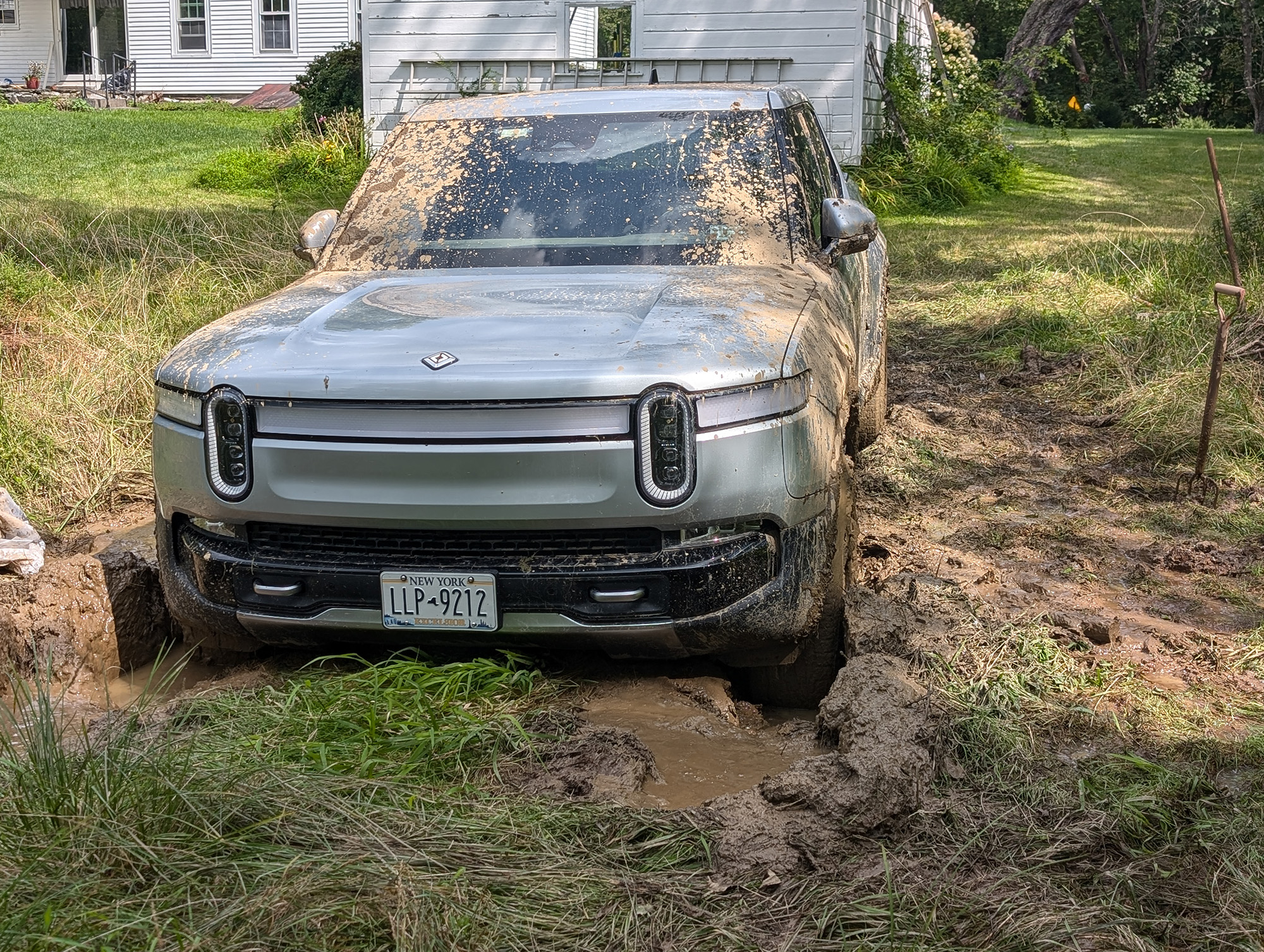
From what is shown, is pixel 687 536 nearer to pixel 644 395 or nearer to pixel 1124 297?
pixel 644 395

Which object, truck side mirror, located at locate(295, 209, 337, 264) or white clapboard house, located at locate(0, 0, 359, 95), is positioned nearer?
truck side mirror, located at locate(295, 209, 337, 264)

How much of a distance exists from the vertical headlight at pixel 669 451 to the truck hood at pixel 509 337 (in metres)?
0.06

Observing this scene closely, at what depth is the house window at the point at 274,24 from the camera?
29469mm

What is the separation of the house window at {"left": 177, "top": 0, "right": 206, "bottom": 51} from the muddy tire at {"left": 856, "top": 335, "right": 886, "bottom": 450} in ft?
91.5

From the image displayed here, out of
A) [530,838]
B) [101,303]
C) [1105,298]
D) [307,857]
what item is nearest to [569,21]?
[1105,298]

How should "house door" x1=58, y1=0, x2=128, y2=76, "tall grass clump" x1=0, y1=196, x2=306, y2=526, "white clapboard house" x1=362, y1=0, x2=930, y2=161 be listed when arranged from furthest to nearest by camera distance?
"house door" x1=58, y1=0, x2=128, y2=76 → "white clapboard house" x1=362, y1=0, x2=930, y2=161 → "tall grass clump" x1=0, y1=196, x2=306, y2=526

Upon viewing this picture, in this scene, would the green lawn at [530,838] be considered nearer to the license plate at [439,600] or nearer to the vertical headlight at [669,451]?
the license plate at [439,600]

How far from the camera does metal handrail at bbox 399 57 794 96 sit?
51.4 ft

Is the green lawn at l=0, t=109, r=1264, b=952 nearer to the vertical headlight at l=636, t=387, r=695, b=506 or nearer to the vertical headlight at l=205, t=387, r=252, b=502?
the vertical headlight at l=205, t=387, r=252, b=502

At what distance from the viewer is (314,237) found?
4676 millimetres

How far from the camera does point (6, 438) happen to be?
6062 millimetres

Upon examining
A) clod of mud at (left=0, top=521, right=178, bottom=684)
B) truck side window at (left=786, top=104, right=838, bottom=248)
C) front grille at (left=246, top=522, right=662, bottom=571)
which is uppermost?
truck side window at (left=786, top=104, right=838, bottom=248)

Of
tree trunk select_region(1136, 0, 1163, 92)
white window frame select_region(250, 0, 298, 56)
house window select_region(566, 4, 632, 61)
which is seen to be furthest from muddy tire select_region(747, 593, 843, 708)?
tree trunk select_region(1136, 0, 1163, 92)

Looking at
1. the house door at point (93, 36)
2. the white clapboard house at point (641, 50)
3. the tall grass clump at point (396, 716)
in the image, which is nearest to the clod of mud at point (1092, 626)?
the tall grass clump at point (396, 716)
